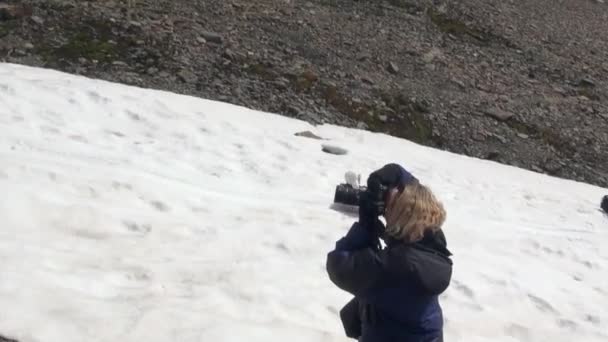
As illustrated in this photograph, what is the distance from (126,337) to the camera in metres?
6.60

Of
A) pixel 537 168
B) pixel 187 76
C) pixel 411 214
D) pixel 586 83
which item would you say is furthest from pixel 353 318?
pixel 586 83

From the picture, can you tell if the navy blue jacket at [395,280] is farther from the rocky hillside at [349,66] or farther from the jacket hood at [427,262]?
the rocky hillside at [349,66]

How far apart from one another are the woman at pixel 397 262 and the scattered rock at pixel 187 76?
10338 mm

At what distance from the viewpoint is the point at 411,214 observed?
5043mm

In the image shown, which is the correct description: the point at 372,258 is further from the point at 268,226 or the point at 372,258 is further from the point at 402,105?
the point at 402,105

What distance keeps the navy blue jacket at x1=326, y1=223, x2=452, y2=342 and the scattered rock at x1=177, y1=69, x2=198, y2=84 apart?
408 inches

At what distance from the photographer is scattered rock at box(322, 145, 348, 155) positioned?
13.2 m

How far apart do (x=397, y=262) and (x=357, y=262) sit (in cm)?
24

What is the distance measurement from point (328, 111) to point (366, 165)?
9.23 ft

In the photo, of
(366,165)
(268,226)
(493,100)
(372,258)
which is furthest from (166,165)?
(493,100)

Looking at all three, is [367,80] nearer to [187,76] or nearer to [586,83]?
[187,76]

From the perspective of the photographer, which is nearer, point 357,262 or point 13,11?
point 357,262

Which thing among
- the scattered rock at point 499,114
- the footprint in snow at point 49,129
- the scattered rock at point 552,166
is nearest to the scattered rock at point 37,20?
the footprint in snow at point 49,129

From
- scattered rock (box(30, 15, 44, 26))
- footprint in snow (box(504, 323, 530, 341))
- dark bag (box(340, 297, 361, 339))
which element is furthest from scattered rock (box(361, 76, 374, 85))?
dark bag (box(340, 297, 361, 339))
